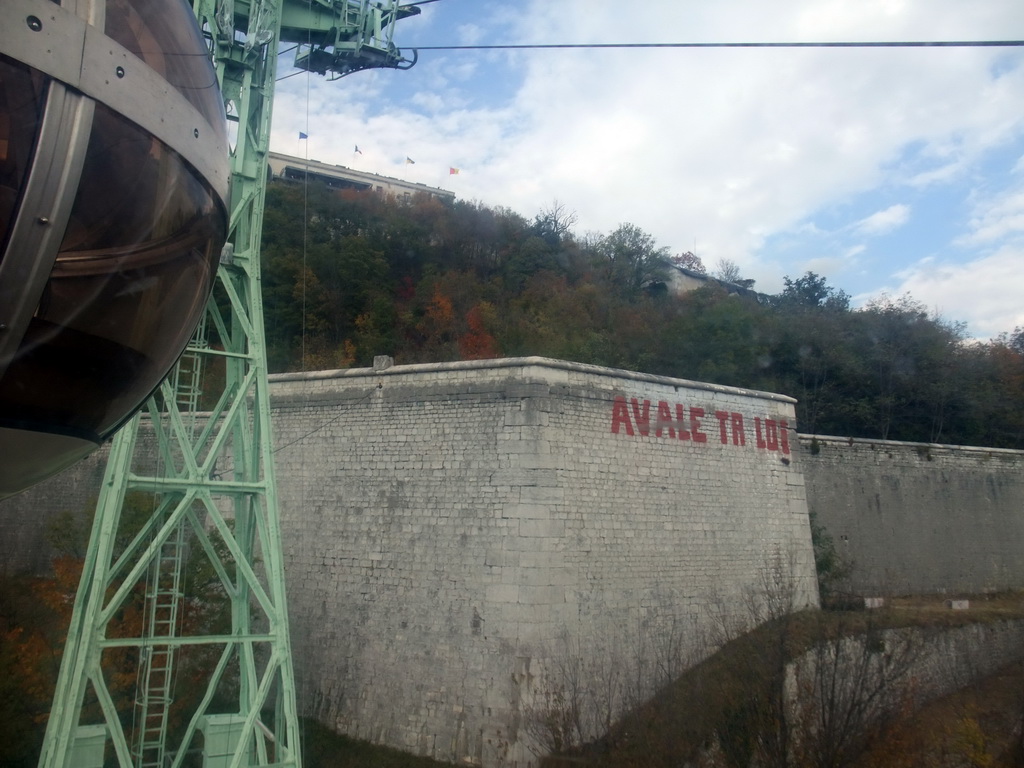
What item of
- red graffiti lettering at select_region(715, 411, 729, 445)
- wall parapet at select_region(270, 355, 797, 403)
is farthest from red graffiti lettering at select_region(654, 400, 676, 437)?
red graffiti lettering at select_region(715, 411, 729, 445)

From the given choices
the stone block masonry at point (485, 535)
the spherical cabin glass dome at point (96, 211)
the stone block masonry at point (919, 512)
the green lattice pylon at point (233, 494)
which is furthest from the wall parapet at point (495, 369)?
the spherical cabin glass dome at point (96, 211)

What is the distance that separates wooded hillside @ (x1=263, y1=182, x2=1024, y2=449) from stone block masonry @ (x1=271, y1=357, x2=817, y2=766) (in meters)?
11.0

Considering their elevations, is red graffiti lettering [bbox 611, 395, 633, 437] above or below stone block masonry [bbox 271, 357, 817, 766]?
above

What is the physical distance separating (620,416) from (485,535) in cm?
298

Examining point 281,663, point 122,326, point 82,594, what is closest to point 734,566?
point 281,663

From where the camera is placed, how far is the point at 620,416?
13.0 metres

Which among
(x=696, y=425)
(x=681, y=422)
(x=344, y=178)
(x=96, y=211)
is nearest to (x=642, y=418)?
(x=681, y=422)

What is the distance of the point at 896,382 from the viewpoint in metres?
27.6

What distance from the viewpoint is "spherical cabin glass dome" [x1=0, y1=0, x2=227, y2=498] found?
5.42 ft

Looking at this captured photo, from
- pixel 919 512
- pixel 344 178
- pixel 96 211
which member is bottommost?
pixel 919 512

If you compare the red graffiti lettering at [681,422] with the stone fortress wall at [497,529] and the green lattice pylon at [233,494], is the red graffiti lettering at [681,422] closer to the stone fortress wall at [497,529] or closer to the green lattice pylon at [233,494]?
the stone fortress wall at [497,529]

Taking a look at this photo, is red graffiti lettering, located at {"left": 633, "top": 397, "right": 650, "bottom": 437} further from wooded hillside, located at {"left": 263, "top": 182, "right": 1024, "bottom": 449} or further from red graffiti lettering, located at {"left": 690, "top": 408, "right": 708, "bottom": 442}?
Answer: wooded hillside, located at {"left": 263, "top": 182, "right": 1024, "bottom": 449}

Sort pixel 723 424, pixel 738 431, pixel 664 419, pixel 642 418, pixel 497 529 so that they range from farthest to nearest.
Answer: pixel 738 431, pixel 723 424, pixel 664 419, pixel 642 418, pixel 497 529

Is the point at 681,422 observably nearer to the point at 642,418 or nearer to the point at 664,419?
the point at 664,419
